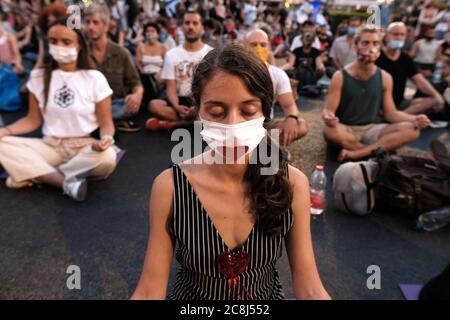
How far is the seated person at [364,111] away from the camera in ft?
13.4

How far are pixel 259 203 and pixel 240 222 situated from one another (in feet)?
0.39

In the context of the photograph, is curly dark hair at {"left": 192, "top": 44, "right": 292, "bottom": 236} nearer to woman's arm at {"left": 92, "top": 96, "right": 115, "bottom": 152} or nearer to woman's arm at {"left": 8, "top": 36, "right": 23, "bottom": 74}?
woman's arm at {"left": 92, "top": 96, "right": 115, "bottom": 152}

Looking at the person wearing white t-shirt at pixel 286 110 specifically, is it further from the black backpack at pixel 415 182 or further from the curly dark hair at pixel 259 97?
the curly dark hair at pixel 259 97

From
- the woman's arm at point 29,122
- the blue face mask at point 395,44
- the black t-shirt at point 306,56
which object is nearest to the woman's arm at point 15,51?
the woman's arm at point 29,122

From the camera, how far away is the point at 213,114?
1389 mm

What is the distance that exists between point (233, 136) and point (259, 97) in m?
0.18

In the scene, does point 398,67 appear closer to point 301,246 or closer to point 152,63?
point 152,63

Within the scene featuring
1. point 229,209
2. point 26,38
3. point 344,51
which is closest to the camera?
point 229,209

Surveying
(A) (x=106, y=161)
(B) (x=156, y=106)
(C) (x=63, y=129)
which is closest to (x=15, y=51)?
(B) (x=156, y=106)

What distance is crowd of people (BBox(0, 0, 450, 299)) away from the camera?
142 centimetres

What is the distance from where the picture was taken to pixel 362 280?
2449mm

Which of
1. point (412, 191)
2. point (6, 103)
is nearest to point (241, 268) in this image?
point (412, 191)
